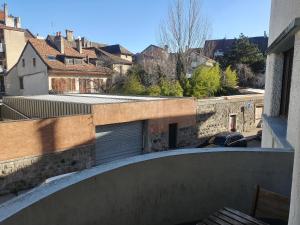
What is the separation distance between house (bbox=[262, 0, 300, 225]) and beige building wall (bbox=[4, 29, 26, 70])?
3597 cm

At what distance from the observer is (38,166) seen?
12.8m

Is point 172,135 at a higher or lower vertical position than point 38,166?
higher

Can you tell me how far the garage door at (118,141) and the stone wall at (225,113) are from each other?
5833 mm

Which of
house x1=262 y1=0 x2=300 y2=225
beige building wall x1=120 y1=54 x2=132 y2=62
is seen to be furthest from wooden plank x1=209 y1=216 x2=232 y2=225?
beige building wall x1=120 y1=54 x2=132 y2=62

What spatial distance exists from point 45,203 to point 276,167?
3841 millimetres

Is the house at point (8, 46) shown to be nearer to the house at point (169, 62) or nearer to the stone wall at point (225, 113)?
the house at point (169, 62)

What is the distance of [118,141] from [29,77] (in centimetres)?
2096

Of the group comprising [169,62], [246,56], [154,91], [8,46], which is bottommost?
[154,91]

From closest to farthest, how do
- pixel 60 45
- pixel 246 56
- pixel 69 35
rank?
pixel 60 45 → pixel 246 56 → pixel 69 35

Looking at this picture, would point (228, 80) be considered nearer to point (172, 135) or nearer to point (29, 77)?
point (172, 135)

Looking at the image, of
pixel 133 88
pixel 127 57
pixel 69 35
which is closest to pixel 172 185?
pixel 133 88

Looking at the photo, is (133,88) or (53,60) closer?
(133,88)

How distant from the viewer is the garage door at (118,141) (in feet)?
50.0

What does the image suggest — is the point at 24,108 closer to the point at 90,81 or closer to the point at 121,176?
the point at 90,81
